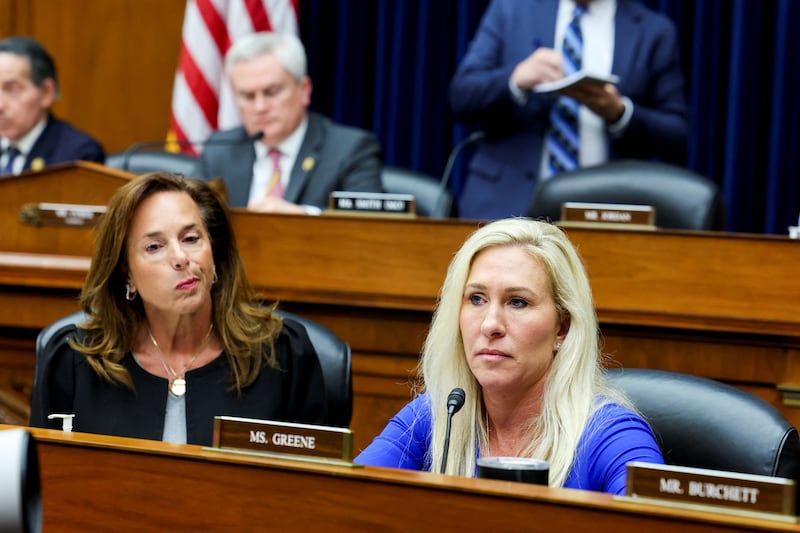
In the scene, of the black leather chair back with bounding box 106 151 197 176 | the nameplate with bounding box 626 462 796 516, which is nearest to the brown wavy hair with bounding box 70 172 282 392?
the nameplate with bounding box 626 462 796 516

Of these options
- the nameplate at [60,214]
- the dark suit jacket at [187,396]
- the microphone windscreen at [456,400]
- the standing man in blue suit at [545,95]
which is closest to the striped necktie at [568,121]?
the standing man in blue suit at [545,95]

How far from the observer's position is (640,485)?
5.20ft

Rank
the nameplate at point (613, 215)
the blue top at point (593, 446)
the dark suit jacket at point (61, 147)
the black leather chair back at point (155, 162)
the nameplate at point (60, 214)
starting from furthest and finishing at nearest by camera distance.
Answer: the black leather chair back at point (155, 162) → the dark suit jacket at point (61, 147) → the nameplate at point (60, 214) → the nameplate at point (613, 215) → the blue top at point (593, 446)

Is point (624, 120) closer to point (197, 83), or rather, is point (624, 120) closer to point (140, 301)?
point (140, 301)

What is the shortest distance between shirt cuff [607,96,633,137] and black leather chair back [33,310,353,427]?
1.78 m

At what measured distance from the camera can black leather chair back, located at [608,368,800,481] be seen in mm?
2180

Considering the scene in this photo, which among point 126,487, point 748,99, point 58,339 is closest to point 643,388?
point 126,487

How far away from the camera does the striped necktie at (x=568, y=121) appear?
4.50m

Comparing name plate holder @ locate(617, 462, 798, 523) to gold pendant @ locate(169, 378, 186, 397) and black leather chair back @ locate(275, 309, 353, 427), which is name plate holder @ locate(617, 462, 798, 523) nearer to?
black leather chair back @ locate(275, 309, 353, 427)

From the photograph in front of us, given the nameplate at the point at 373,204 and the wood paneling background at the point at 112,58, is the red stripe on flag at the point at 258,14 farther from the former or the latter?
the nameplate at the point at 373,204

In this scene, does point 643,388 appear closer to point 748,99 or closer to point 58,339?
point 58,339

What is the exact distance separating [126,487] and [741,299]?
183cm

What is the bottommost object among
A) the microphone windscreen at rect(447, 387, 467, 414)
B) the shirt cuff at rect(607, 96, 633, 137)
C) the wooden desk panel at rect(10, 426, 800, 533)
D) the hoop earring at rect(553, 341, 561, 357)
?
the wooden desk panel at rect(10, 426, 800, 533)

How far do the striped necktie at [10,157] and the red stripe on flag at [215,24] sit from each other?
1.32 meters
